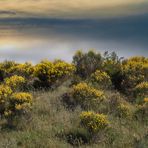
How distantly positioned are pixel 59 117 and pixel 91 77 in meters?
4.20

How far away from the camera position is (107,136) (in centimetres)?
1351

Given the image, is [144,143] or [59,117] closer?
[144,143]

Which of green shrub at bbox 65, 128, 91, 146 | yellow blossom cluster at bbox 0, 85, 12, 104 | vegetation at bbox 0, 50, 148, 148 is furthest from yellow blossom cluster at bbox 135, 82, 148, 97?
yellow blossom cluster at bbox 0, 85, 12, 104

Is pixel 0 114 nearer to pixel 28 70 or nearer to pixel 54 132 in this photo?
pixel 54 132

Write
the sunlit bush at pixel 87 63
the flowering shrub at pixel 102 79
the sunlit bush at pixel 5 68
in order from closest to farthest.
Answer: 1. the flowering shrub at pixel 102 79
2. the sunlit bush at pixel 87 63
3. the sunlit bush at pixel 5 68

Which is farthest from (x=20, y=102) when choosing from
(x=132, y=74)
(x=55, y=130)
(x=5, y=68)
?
(x=5, y=68)

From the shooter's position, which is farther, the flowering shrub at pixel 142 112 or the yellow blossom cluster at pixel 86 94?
the yellow blossom cluster at pixel 86 94

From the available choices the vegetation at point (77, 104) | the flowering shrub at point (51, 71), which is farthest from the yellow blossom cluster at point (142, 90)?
the flowering shrub at point (51, 71)

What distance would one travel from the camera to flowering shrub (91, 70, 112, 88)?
728 inches

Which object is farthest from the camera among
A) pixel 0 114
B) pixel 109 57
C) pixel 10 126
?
pixel 109 57

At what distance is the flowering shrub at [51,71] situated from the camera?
18.7 metres

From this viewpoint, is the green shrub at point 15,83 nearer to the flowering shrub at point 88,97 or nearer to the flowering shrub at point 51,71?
the flowering shrub at point 51,71

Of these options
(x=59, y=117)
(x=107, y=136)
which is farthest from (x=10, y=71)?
(x=107, y=136)

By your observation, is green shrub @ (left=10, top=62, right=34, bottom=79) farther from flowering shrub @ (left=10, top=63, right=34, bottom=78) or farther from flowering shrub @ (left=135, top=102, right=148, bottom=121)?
flowering shrub @ (left=135, top=102, right=148, bottom=121)
